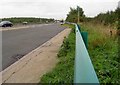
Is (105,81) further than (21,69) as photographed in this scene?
No

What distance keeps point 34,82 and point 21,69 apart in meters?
1.91

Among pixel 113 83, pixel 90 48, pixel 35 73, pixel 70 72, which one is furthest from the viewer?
pixel 90 48

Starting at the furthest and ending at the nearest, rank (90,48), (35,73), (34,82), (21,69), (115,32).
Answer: (115,32) < (90,48) < (21,69) < (35,73) < (34,82)

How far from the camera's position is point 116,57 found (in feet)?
28.1

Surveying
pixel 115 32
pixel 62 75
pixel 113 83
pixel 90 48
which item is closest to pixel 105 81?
pixel 113 83

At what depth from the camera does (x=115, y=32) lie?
15.0 m

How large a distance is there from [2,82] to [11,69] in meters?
1.80

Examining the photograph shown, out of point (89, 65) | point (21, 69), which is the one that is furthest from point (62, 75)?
point (89, 65)

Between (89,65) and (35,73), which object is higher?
(89,65)

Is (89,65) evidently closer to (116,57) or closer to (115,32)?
(116,57)

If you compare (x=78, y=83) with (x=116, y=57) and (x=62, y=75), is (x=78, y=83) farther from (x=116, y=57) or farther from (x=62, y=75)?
(x=116, y=57)

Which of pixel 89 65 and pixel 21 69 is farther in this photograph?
pixel 21 69

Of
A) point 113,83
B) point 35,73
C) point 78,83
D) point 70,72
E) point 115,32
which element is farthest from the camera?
point 115,32

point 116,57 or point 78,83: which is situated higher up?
point 78,83
